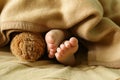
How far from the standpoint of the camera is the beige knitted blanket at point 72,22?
0.82 m

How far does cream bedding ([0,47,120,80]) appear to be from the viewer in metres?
0.68

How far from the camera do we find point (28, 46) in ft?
2.55

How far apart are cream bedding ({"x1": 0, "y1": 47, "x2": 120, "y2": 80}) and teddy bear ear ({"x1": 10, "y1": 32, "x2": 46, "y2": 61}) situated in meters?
0.02

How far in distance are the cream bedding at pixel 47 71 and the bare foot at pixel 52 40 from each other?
0.13 ft

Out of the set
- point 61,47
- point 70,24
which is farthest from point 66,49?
point 70,24

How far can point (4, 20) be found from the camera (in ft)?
2.79

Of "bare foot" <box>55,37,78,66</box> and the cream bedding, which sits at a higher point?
"bare foot" <box>55,37,78,66</box>

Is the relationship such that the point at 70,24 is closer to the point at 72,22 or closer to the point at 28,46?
the point at 72,22

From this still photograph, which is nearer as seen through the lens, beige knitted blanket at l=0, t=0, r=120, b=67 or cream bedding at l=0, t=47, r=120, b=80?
cream bedding at l=0, t=47, r=120, b=80

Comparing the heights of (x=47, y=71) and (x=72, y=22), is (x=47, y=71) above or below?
below

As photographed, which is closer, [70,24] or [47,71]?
[47,71]

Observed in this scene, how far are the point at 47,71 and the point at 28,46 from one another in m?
0.11

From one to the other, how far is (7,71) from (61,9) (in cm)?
30

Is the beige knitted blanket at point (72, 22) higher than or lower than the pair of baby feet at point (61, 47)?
higher
